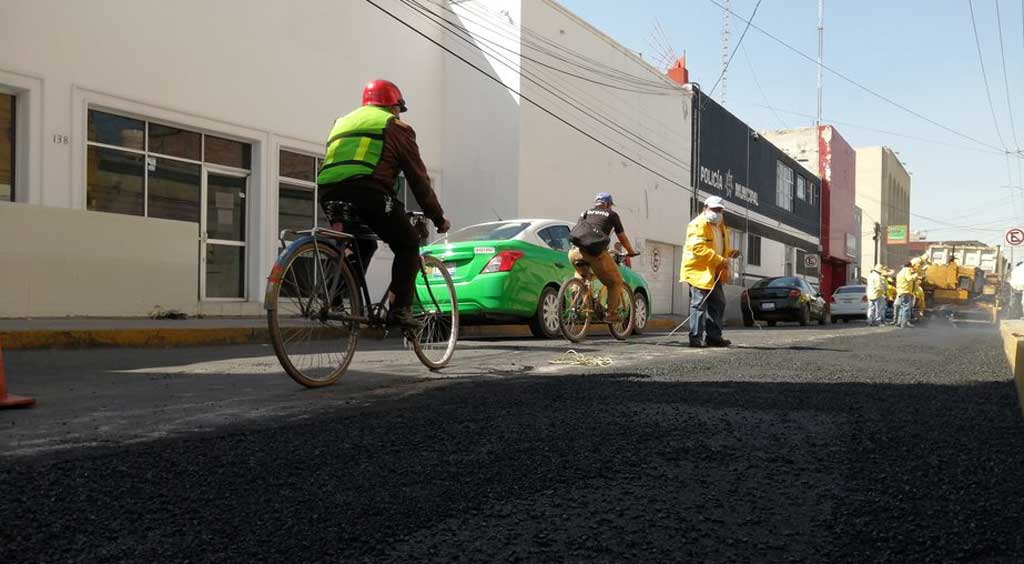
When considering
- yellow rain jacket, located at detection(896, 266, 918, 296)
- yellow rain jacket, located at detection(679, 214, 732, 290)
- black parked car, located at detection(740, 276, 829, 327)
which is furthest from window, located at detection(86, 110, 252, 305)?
yellow rain jacket, located at detection(896, 266, 918, 296)

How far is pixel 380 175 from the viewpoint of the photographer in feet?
15.8

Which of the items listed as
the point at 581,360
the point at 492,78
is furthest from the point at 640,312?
the point at 492,78

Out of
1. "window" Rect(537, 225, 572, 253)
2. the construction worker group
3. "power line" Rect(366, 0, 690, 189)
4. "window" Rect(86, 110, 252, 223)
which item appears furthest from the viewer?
the construction worker group

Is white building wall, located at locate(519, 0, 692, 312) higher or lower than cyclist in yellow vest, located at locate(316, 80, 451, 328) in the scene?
higher

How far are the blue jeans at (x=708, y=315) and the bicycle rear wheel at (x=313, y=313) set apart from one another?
4612 mm

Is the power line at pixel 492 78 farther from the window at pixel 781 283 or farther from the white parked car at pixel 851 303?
the white parked car at pixel 851 303

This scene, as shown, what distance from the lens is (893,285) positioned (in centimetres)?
2277

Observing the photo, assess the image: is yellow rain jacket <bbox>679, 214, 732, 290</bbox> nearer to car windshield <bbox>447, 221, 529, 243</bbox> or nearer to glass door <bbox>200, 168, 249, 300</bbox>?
car windshield <bbox>447, 221, 529, 243</bbox>

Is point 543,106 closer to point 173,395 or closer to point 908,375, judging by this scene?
point 908,375

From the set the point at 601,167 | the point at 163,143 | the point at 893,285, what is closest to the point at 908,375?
the point at 163,143

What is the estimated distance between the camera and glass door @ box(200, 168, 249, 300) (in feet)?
41.0

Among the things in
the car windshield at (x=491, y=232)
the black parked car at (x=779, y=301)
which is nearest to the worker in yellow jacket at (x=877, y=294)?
the black parked car at (x=779, y=301)

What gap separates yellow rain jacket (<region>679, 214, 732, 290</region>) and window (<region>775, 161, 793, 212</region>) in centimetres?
3023

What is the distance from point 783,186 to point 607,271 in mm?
32020
